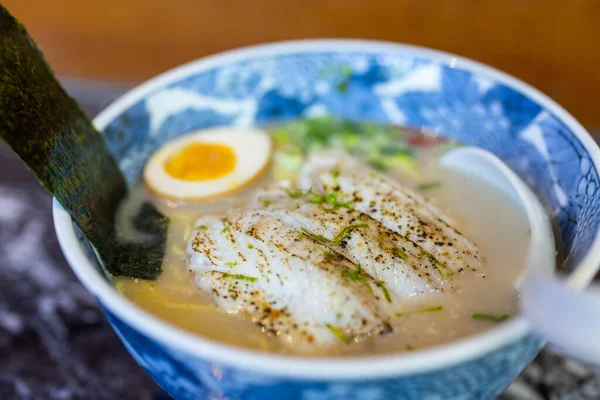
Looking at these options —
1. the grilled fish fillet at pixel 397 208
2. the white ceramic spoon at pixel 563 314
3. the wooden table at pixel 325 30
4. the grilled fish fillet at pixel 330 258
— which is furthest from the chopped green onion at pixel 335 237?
the wooden table at pixel 325 30

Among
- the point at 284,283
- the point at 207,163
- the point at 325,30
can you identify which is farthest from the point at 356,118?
the point at 284,283

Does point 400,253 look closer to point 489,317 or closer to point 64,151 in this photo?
point 489,317

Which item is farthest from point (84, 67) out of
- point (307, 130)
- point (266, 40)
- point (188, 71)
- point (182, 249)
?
point (182, 249)

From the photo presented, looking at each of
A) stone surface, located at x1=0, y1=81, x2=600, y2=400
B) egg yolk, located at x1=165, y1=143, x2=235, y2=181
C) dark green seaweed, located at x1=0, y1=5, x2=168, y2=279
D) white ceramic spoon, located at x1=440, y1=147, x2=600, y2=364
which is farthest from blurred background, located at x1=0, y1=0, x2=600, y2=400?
white ceramic spoon, located at x1=440, y1=147, x2=600, y2=364

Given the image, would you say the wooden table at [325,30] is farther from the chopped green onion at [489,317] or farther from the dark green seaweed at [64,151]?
the chopped green onion at [489,317]

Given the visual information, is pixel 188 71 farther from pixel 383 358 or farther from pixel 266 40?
pixel 383 358

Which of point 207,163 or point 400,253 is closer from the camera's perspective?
point 400,253

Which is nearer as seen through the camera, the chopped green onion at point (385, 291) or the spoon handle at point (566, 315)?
the spoon handle at point (566, 315)
